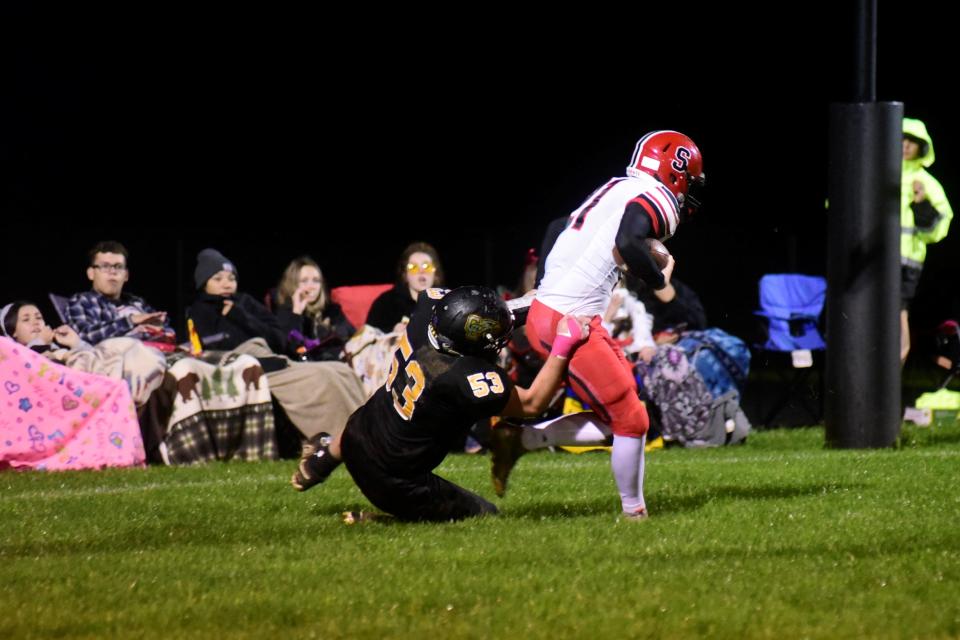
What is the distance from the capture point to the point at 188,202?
19203 mm

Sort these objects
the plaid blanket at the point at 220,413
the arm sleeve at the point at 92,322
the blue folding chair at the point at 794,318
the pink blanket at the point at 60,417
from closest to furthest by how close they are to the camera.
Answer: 1. the pink blanket at the point at 60,417
2. the plaid blanket at the point at 220,413
3. the arm sleeve at the point at 92,322
4. the blue folding chair at the point at 794,318

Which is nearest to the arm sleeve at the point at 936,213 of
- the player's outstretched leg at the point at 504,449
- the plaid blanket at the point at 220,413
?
the plaid blanket at the point at 220,413

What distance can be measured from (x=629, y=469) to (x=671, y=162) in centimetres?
154

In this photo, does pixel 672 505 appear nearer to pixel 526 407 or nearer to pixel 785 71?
pixel 526 407

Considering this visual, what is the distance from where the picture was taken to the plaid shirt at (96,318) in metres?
11.1

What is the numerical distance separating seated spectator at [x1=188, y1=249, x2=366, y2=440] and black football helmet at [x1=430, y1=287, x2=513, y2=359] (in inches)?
168

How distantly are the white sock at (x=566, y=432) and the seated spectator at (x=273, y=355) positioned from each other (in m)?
3.87

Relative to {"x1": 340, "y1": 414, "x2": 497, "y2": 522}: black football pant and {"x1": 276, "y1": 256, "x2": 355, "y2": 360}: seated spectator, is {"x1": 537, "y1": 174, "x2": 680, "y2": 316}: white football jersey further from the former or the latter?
{"x1": 276, "y1": 256, "x2": 355, "y2": 360}: seated spectator

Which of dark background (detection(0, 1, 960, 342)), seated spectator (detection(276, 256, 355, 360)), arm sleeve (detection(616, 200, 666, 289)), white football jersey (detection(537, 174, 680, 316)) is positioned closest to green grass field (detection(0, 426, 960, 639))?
white football jersey (detection(537, 174, 680, 316))

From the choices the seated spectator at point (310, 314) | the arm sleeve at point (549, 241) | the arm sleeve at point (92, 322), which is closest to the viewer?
→ the arm sleeve at point (549, 241)

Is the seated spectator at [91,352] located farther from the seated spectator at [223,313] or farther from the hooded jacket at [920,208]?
the hooded jacket at [920,208]

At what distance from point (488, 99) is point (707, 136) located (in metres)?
3.17

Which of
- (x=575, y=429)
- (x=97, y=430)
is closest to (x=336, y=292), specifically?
(x=97, y=430)

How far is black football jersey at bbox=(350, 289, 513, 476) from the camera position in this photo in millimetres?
6836
